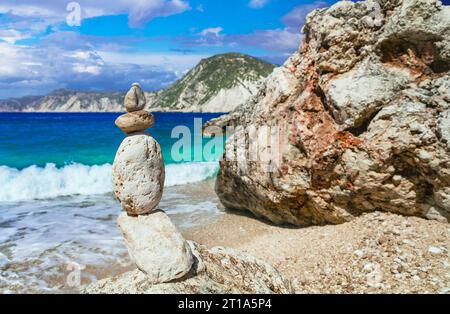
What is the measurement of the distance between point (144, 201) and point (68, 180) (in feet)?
55.1

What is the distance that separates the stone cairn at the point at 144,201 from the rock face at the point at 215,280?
0.56 ft

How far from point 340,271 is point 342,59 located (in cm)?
472

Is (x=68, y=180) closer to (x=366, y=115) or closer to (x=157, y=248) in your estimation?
Result: (x=157, y=248)

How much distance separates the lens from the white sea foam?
17894mm

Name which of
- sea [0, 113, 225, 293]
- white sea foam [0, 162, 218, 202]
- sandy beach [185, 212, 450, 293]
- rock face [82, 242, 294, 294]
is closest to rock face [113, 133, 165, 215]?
rock face [82, 242, 294, 294]

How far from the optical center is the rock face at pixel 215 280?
490cm

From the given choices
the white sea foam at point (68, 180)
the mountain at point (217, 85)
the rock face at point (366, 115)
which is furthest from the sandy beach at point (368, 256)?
the mountain at point (217, 85)

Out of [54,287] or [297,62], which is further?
[297,62]

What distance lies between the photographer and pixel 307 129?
855 cm

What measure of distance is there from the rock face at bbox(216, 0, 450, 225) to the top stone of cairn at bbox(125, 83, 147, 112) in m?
4.44

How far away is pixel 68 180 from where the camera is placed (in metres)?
20.2

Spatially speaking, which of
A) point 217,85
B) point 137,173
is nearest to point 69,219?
point 137,173

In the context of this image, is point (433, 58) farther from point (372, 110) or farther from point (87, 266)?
point (87, 266)

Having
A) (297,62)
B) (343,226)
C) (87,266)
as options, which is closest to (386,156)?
(343,226)
